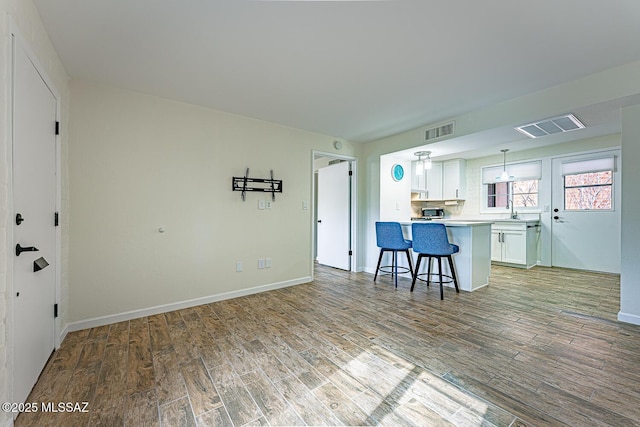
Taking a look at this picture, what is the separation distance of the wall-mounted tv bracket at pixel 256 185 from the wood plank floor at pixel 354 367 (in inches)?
57.8

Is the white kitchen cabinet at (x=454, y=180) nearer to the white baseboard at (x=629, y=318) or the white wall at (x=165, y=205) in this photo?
the white baseboard at (x=629, y=318)

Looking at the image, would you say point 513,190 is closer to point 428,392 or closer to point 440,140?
point 440,140

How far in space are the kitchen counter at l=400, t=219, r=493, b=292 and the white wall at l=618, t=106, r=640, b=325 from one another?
1387 mm

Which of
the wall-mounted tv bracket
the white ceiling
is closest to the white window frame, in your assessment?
the white ceiling

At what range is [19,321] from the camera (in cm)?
151

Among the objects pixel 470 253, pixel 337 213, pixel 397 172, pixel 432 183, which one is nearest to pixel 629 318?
pixel 470 253

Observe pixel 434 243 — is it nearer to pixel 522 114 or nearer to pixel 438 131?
pixel 438 131

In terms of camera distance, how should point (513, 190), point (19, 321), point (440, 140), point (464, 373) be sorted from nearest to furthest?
point (19, 321)
point (464, 373)
point (440, 140)
point (513, 190)

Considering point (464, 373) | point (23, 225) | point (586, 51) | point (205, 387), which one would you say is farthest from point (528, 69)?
point (23, 225)

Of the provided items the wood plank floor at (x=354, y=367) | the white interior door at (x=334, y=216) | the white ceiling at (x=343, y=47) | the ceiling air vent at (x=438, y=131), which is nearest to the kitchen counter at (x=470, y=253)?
the wood plank floor at (x=354, y=367)

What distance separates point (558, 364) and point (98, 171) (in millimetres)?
4240

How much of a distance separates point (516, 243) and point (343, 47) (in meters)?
5.33

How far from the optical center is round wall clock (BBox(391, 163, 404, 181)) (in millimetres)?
4903

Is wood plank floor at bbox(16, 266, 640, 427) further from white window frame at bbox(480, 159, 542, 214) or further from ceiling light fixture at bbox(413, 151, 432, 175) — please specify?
white window frame at bbox(480, 159, 542, 214)
